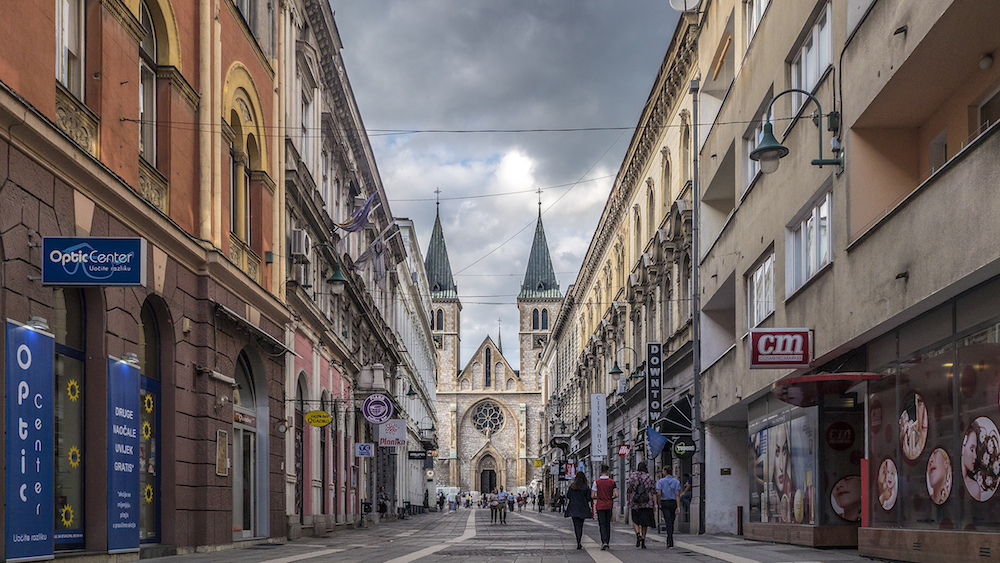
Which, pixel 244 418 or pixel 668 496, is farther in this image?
pixel 244 418

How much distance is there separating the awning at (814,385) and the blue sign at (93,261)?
28.3ft

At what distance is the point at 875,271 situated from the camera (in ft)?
47.3

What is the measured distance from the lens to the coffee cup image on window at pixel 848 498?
57.8 ft

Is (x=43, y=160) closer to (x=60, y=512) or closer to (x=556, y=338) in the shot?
(x=60, y=512)

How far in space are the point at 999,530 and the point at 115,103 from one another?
11.4 meters

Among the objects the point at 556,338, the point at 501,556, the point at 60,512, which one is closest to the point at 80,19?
the point at 60,512

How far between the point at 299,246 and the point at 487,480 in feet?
313

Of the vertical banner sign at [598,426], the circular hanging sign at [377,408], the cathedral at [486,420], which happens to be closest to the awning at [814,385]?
the circular hanging sign at [377,408]

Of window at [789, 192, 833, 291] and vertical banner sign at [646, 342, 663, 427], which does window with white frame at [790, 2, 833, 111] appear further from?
vertical banner sign at [646, 342, 663, 427]

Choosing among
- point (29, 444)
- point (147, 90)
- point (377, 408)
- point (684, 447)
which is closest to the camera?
point (29, 444)

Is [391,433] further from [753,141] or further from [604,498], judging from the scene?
[753,141]

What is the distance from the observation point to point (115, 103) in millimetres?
14914

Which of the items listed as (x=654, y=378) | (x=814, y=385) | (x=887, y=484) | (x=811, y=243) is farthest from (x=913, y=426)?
(x=654, y=378)

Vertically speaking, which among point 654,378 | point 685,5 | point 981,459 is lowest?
point 981,459
